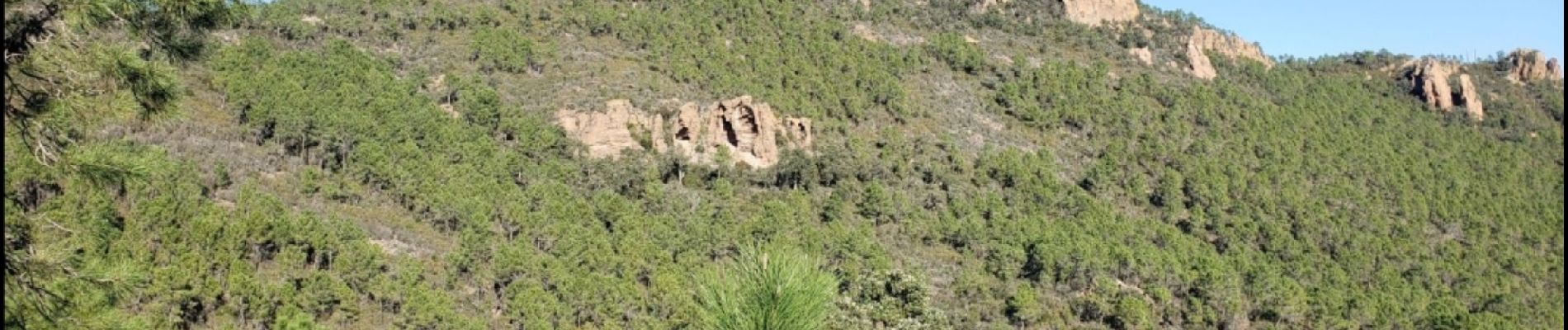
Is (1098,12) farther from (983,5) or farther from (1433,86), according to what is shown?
(1433,86)

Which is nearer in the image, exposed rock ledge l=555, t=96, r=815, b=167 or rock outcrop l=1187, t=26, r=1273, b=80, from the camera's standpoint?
exposed rock ledge l=555, t=96, r=815, b=167

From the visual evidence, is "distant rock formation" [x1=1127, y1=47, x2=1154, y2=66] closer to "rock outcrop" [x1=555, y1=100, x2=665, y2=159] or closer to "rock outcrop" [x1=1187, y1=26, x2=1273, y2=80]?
"rock outcrop" [x1=1187, y1=26, x2=1273, y2=80]

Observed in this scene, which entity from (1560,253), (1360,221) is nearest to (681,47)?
(1360,221)

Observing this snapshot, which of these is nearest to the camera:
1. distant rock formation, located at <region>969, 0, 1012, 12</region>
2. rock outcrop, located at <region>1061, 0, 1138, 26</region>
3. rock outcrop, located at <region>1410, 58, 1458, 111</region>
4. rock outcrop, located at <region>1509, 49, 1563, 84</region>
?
distant rock formation, located at <region>969, 0, 1012, 12</region>

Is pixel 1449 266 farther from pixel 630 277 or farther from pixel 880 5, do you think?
pixel 630 277

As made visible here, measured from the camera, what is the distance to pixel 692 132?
201 feet

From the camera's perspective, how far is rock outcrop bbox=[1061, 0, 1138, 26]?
9619 cm

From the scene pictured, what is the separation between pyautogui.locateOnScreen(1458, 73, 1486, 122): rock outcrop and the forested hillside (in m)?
4.41

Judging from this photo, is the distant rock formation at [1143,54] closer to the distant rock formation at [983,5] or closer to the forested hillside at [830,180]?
the forested hillside at [830,180]

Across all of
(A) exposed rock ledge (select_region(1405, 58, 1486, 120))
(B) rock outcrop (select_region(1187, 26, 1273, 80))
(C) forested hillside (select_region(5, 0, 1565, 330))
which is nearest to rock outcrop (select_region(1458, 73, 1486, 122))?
(A) exposed rock ledge (select_region(1405, 58, 1486, 120))

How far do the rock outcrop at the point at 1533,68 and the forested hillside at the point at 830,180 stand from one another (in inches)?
853

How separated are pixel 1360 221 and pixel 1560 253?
52.9 feet

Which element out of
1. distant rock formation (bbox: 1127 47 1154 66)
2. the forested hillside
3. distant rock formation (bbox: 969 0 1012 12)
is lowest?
the forested hillside

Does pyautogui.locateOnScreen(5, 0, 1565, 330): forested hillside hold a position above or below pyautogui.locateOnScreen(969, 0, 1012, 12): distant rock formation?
below
